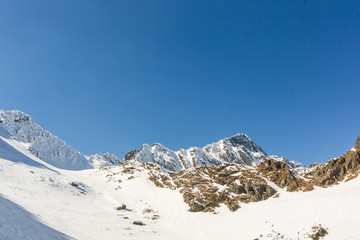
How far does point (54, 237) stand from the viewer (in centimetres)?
1652

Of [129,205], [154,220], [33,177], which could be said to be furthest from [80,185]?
[154,220]

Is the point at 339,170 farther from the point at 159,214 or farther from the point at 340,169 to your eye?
the point at 159,214

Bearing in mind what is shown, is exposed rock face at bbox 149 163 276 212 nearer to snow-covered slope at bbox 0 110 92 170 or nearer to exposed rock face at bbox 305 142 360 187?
exposed rock face at bbox 305 142 360 187

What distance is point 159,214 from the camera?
3931 cm

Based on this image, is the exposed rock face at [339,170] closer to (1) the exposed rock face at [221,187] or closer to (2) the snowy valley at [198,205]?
(2) the snowy valley at [198,205]

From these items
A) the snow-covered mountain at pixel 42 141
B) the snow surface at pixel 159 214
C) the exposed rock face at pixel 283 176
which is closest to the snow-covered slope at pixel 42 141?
the snow-covered mountain at pixel 42 141

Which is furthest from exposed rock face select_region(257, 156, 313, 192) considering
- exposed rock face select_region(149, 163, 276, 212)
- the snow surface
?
exposed rock face select_region(149, 163, 276, 212)

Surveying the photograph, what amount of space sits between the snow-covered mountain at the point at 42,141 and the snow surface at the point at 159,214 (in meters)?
127

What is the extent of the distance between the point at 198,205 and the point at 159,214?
8.42 m

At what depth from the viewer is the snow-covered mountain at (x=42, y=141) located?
153125mm

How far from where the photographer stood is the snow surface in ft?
65.0

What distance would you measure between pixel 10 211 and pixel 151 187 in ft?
135

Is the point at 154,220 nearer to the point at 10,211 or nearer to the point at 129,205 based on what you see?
the point at 129,205

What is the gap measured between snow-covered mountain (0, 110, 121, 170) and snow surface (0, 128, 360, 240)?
12701cm
